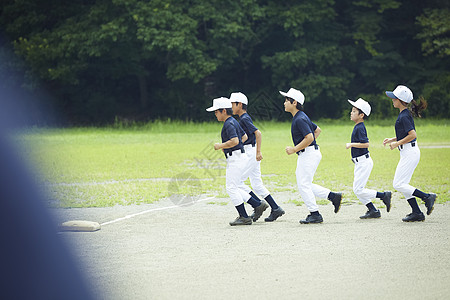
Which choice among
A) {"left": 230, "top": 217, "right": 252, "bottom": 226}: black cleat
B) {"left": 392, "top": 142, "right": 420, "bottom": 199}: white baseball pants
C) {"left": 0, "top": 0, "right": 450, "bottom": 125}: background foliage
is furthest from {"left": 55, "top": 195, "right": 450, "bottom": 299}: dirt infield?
{"left": 0, "top": 0, "right": 450, "bottom": 125}: background foliage

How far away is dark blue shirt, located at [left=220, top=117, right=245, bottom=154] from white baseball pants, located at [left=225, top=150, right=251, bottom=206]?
9 centimetres

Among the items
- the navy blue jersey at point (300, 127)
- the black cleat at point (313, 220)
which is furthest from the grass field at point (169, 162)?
the navy blue jersey at point (300, 127)

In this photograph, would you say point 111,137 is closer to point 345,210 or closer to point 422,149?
point 422,149

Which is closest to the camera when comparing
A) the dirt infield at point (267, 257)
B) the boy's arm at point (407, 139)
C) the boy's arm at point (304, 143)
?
the dirt infield at point (267, 257)

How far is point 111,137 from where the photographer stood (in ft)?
101

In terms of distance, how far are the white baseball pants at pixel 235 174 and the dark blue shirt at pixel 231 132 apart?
92 millimetres

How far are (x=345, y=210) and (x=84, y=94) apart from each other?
35585 millimetres

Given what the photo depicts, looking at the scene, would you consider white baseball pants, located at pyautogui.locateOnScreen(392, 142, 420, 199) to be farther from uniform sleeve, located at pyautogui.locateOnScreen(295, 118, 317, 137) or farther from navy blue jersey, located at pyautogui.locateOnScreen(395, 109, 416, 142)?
uniform sleeve, located at pyautogui.locateOnScreen(295, 118, 317, 137)

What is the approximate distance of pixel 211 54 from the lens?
140ft

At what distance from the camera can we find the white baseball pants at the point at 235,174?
9.41 metres

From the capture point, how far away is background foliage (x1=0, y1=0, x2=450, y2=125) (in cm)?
3853

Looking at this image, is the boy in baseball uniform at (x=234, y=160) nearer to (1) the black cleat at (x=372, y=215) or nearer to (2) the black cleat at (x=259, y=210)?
(2) the black cleat at (x=259, y=210)

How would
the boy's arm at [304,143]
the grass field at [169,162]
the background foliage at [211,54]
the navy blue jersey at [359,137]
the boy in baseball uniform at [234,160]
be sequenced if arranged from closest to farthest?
the boy's arm at [304,143]
the boy in baseball uniform at [234,160]
the navy blue jersey at [359,137]
the grass field at [169,162]
the background foliage at [211,54]

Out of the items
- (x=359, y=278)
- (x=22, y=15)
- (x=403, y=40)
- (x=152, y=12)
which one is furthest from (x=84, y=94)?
(x=359, y=278)
